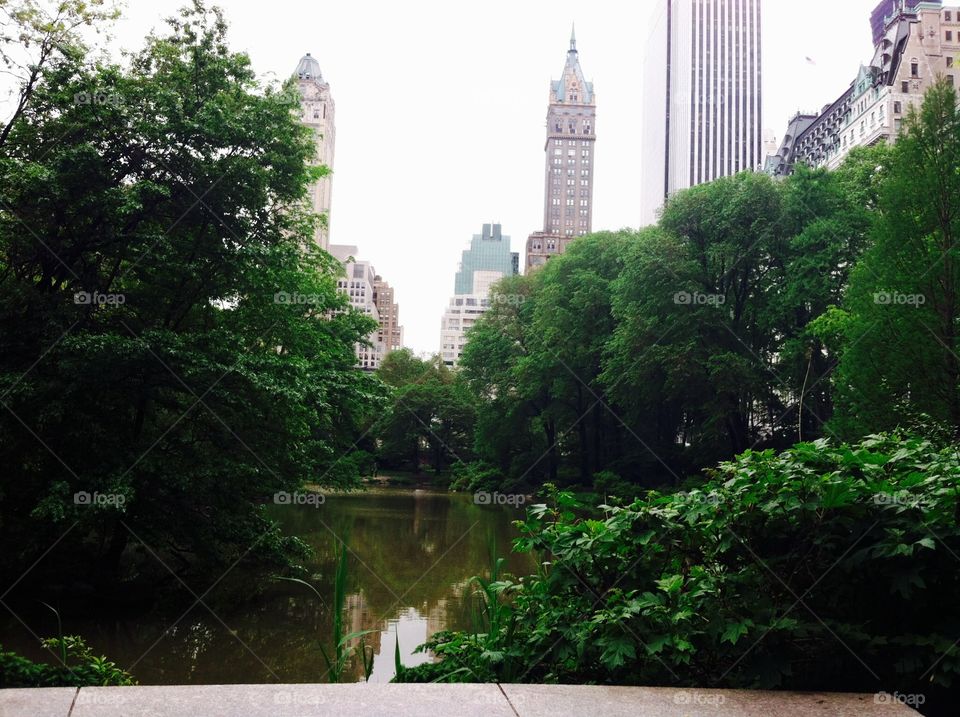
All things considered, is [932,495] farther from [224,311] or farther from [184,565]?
[224,311]

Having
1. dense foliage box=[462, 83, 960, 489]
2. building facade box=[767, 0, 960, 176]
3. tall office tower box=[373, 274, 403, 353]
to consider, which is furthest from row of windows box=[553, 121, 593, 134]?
dense foliage box=[462, 83, 960, 489]

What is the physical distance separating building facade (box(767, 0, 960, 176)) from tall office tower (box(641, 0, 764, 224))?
114 feet

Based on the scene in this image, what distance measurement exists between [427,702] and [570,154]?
139180mm

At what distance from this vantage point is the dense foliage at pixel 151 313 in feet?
36.2

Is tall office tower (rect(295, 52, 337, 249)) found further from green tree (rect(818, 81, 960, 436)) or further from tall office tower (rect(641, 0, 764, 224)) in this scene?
tall office tower (rect(641, 0, 764, 224))

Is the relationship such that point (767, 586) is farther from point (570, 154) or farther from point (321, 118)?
point (570, 154)

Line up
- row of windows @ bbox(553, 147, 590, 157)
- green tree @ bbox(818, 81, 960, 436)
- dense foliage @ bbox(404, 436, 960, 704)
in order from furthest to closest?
row of windows @ bbox(553, 147, 590, 157), green tree @ bbox(818, 81, 960, 436), dense foliage @ bbox(404, 436, 960, 704)

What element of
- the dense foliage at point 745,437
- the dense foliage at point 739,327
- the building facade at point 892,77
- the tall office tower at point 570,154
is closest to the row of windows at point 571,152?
the tall office tower at point 570,154

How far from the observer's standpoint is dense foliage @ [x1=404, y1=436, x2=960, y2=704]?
3812 mm

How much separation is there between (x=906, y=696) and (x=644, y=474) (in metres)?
30.4

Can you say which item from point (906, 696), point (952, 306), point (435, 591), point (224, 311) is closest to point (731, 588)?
point (906, 696)

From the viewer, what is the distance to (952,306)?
15.4 meters

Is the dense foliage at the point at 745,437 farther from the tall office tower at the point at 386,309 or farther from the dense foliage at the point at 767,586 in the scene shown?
the tall office tower at the point at 386,309

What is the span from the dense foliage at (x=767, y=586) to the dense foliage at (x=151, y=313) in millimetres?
8008
